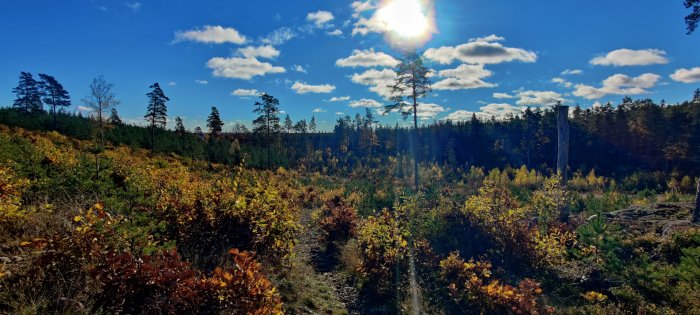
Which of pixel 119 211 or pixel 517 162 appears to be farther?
pixel 517 162

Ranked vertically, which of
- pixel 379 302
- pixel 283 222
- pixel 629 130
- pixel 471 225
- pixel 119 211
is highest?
pixel 629 130

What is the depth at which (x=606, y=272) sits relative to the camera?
7625 millimetres

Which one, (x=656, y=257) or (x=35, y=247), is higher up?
(x=35, y=247)

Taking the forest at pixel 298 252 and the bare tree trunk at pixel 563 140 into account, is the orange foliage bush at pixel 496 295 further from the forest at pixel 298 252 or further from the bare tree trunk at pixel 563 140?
the bare tree trunk at pixel 563 140

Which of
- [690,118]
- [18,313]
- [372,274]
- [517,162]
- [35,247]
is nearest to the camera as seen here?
[18,313]

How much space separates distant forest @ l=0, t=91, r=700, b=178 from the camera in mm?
39906

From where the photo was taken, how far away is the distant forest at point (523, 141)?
39906 mm

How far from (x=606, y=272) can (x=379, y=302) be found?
5.29 m

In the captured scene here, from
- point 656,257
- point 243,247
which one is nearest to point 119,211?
point 243,247

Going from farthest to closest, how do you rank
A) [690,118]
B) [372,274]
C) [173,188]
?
[690,118] → [173,188] → [372,274]

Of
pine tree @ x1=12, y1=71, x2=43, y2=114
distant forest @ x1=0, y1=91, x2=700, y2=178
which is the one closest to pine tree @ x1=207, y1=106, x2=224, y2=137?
distant forest @ x1=0, y1=91, x2=700, y2=178

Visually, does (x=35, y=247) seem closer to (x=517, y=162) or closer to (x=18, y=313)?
(x=18, y=313)

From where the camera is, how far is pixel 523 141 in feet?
177

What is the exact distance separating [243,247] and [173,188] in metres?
4.37
